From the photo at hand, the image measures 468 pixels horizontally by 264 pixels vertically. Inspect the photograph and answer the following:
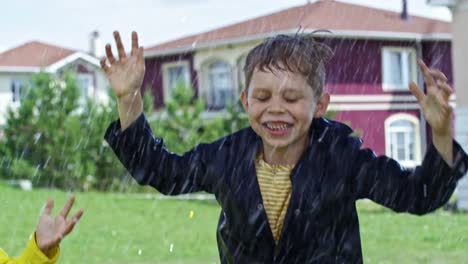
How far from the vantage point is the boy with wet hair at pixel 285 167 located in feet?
9.58

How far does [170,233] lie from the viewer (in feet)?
42.4

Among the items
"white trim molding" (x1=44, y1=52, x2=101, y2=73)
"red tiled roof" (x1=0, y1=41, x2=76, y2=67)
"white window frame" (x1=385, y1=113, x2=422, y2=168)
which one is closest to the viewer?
"white window frame" (x1=385, y1=113, x2=422, y2=168)

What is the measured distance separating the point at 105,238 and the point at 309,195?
31.7ft

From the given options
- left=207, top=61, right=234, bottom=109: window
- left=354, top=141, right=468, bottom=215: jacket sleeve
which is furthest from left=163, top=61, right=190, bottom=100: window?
left=354, top=141, right=468, bottom=215: jacket sleeve

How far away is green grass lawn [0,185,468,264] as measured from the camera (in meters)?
9.91

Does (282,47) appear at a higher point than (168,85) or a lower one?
higher

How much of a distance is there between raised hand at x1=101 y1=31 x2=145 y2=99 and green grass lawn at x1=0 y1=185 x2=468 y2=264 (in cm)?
634

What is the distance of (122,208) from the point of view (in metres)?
17.2

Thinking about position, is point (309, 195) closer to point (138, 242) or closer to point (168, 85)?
point (138, 242)

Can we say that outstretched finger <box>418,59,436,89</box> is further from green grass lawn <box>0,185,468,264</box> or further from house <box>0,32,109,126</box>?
house <box>0,32,109,126</box>

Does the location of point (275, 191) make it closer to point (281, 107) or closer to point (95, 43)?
point (281, 107)

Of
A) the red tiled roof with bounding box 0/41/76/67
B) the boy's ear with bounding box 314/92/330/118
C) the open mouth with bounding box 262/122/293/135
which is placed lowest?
the red tiled roof with bounding box 0/41/76/67

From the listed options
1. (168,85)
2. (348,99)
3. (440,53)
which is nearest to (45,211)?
(348,99)

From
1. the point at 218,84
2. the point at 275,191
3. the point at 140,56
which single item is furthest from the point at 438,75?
the point at 218,84
